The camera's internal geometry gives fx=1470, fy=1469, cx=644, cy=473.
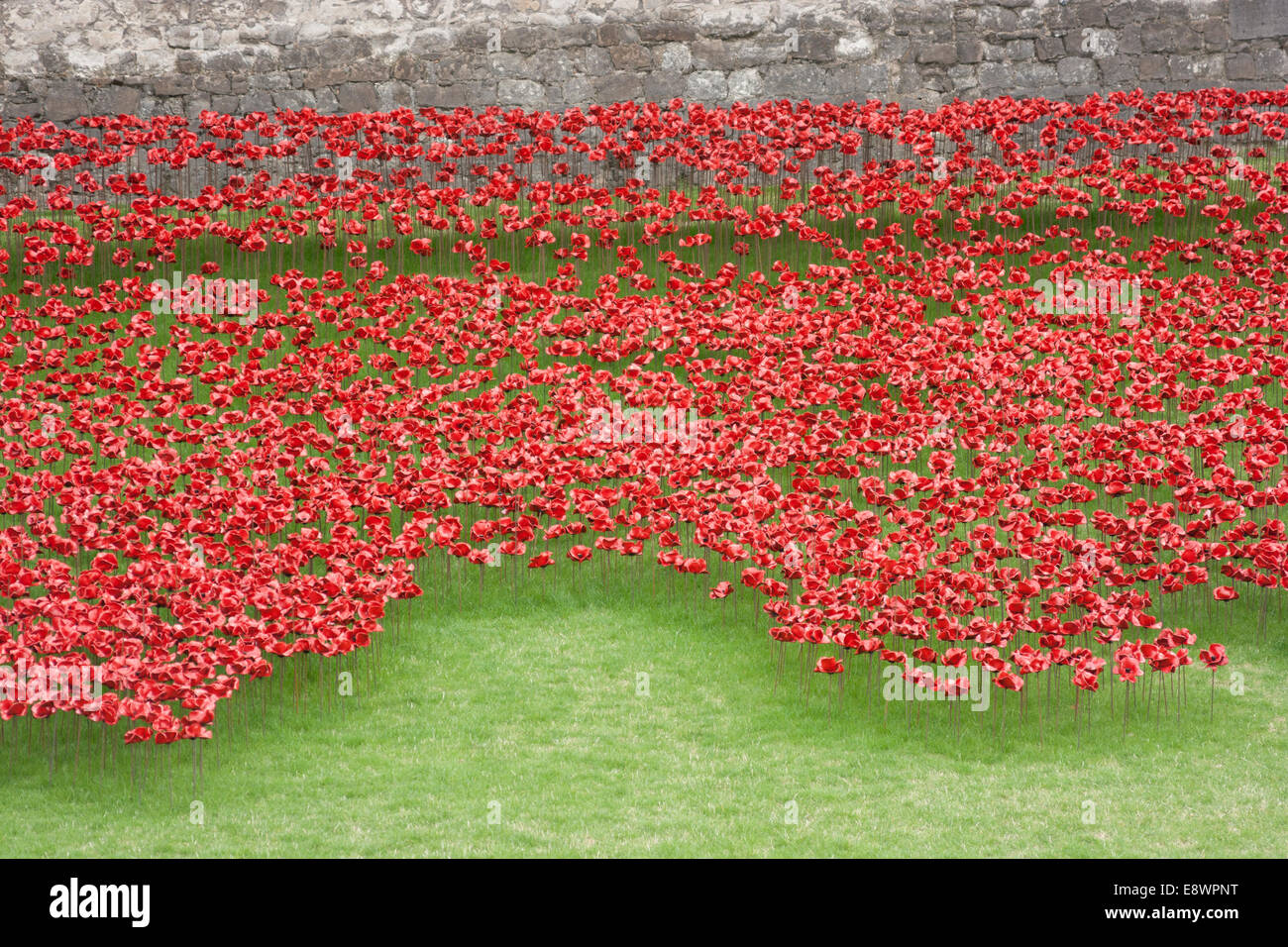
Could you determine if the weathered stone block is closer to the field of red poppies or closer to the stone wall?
the stone wall

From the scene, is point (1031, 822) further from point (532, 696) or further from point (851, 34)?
point (851, 34)

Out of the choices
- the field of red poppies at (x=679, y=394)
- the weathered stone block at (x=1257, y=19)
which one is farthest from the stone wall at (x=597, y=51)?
the field of red poppies at (x=679, y=394)

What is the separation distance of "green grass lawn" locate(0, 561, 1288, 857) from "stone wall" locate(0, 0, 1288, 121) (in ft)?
34.8

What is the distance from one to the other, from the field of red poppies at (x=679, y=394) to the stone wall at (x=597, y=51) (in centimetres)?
83

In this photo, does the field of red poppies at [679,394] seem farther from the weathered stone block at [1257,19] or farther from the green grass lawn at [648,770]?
the weathered stone block at [1257,19]

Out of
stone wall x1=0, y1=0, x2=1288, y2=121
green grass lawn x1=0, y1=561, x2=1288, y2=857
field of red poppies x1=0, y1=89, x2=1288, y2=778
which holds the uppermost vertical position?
stone wall x1=0, y1=0, x2=1288, y2=121

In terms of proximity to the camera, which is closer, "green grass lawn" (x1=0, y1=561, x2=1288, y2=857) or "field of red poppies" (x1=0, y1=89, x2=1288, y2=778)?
"green grass lawn" (x1=0, y1=561, x2=1288, y2=857)

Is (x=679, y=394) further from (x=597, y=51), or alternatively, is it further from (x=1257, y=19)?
(x=1257, y=19)

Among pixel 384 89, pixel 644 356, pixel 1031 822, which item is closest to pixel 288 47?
pixel 384 89

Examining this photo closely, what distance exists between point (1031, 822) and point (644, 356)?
662 cm

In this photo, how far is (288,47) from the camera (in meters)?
19.2

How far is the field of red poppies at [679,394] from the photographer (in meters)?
9.11

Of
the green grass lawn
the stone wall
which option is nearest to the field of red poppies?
the green grass lawn

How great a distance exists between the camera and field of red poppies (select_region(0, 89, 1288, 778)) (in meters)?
9.11
